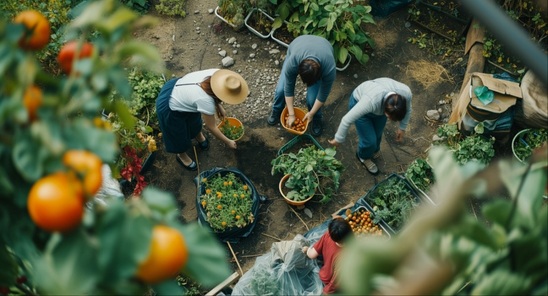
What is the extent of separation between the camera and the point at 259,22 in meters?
5.36

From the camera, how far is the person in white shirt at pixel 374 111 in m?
3.75

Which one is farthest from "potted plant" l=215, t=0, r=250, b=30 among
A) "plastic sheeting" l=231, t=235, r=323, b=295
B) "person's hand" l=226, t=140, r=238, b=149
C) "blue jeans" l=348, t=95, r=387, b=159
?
"plastic sheeting" l=231, t=235, r=323, b=295

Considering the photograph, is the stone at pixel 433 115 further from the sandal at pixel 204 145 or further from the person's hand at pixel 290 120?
the sandal at pixel 204 145

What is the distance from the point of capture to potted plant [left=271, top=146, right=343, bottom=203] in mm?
4148

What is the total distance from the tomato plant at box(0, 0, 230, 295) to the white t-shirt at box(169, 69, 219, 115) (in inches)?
103

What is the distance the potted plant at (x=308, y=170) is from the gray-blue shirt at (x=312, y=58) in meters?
0.57

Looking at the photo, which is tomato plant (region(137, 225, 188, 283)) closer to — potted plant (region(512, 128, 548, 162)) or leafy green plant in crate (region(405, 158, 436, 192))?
leafy green plant in crate (region(405, 158, 436, 192))

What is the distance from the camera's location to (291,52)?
4191mm

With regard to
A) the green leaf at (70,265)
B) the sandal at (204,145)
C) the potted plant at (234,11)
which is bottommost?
the sandal at (204,145)

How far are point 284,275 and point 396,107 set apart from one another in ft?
4.96

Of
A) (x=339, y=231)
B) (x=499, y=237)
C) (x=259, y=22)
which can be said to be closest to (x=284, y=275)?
(x=339, y=231)

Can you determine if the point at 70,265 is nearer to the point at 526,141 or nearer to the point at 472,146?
the point at 472,146

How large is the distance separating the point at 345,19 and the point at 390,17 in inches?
34.4

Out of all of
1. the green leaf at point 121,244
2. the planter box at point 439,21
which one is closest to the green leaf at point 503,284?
the green leaf at point 121,244
